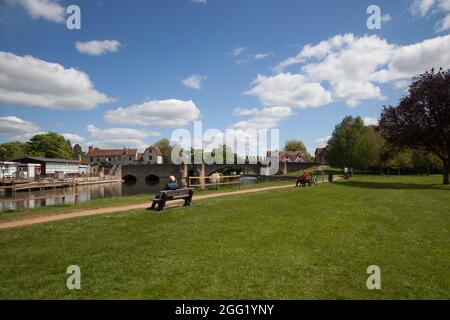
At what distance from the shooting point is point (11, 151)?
3957 inches

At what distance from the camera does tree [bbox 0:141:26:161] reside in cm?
9638

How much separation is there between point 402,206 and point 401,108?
18.7 meters

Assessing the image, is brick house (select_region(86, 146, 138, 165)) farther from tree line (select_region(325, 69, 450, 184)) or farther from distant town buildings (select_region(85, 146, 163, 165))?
tree line (select_region(325, 69, 450, 184))

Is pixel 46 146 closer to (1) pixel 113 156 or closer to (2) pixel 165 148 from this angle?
(1) pixel 113 156

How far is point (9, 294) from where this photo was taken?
501 centimetres

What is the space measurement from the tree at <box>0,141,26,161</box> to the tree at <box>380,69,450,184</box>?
103m

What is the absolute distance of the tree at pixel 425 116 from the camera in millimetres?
26625

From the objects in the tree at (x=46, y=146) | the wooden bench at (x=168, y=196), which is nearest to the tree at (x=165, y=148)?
the tree at (x=46, y=146)

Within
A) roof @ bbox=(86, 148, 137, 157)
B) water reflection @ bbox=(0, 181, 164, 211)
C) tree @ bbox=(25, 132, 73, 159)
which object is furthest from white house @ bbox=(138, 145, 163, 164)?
water reflection @ bbox=(0, 181, 164, 211)

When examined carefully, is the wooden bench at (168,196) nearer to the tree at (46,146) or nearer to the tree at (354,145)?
the tree at (354,145)

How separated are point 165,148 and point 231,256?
401ft

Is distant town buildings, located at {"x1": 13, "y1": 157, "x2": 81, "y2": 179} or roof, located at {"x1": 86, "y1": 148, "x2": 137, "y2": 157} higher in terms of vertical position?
roof, located at {"x1": 86, "y1": 148, "x2": 137, "y2": 157}
